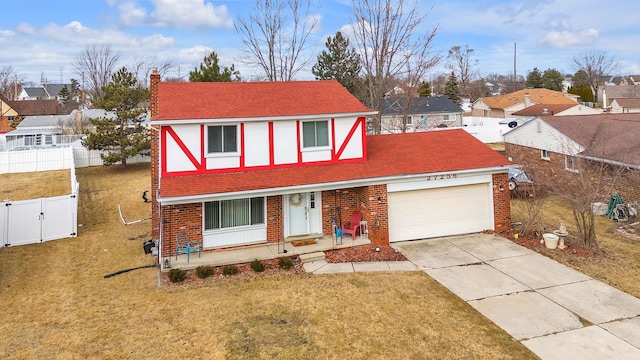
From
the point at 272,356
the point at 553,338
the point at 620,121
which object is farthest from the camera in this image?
the point at 620,121

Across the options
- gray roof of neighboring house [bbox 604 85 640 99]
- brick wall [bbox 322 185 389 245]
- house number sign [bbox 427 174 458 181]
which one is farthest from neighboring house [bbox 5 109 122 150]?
gray roof of neighboring house [bbox 604 85 640 99]

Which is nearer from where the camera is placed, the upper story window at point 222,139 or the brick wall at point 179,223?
the brick wall at point 179,223

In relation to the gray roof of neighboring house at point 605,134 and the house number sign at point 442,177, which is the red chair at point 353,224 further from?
the gray roof of neighboring house at point 605,134

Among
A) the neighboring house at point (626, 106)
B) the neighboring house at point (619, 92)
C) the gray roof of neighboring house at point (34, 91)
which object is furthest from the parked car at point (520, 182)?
the gray roof of neighboring house at point (34, 91)

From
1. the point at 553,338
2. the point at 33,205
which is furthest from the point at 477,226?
the point at 33,205

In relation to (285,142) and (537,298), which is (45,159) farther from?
(537,298)

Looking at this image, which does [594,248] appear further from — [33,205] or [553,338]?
[33,205]
